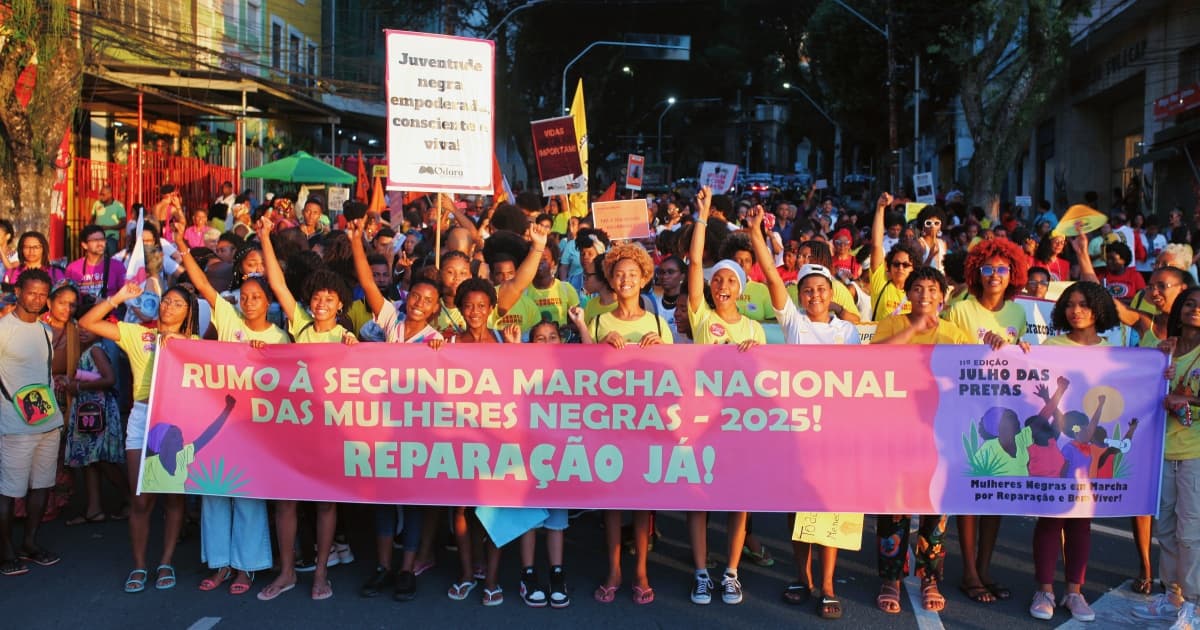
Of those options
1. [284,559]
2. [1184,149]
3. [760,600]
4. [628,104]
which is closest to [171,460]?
[284,559]

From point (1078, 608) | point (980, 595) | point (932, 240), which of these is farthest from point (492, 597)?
point (932, 240)

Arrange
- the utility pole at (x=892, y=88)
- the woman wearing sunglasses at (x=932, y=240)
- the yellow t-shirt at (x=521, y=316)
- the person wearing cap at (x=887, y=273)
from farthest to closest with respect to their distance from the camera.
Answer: the utility pole at (x=892, y=88) → the woman wearing sunglasses at (x=932, y=240) → the person wearing cap at (x=887, y=273) → the yellow t-shirt at (x=521, y=316)

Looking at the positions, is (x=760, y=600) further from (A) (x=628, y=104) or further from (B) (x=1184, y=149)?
(A) (x=628, y=104)

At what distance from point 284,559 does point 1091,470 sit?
12.9 ft

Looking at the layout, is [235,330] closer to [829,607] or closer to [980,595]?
[829,607]

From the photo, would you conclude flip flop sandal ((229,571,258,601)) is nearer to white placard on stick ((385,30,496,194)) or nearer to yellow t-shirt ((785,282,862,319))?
white placard on stick ((385,30,496,194))

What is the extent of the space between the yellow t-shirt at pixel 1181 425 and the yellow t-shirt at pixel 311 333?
13.1 feet

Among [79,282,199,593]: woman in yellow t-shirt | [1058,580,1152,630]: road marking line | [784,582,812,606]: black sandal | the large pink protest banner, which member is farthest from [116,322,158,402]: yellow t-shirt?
[1058,580,1152,630]: road marking line

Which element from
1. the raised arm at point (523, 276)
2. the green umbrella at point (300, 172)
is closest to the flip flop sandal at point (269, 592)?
the raised arm at point (523, 276)

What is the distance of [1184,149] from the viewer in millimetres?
19906

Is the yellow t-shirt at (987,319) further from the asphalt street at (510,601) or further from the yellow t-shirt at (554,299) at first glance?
the yellow t-shirt at (554,299)

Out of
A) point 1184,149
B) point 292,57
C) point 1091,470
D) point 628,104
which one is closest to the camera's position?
point 1091,470

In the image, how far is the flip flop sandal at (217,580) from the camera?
5.86 m

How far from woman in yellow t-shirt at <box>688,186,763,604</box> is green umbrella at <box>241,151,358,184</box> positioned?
14.5 meters
